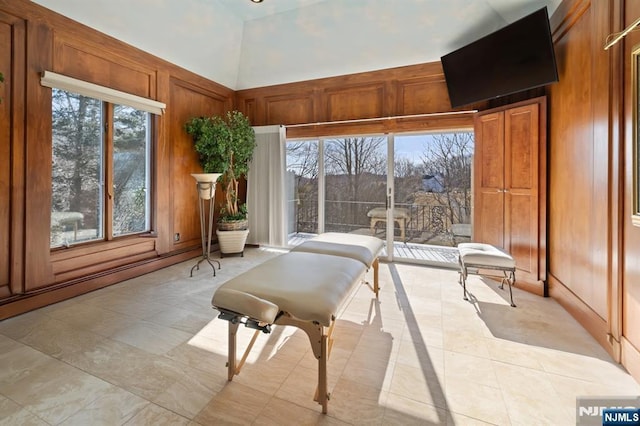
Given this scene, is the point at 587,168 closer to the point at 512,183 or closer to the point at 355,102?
the point at 512,183

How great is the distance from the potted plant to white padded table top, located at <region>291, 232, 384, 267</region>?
7.10 feet

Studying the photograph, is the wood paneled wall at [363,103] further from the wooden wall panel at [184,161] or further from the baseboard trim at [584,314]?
the baseboard trim at [584,314]

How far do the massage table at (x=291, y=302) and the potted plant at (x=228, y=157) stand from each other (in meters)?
2.87

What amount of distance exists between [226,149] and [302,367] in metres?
3.37

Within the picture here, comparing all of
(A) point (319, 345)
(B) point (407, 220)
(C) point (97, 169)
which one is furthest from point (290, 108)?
(A) point (319, 345)

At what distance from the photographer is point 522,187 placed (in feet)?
10.3

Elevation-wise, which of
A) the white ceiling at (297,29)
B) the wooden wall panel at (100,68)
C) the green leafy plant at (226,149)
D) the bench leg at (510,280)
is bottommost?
the bench leg at (510,280)

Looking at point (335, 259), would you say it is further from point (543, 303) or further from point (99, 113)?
point (99, 113)

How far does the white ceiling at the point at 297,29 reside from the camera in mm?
3146

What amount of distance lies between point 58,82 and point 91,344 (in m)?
2.44

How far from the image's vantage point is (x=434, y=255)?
14.5ft

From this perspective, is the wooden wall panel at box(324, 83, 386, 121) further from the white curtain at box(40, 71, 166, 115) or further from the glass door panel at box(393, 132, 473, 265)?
the white curtain at box(40, 71, 166, 115)

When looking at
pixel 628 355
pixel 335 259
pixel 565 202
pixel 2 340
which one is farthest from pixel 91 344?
pixel 565 202

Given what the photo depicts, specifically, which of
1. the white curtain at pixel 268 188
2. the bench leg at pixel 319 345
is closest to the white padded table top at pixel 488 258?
the bench leg at pixel 319 345
